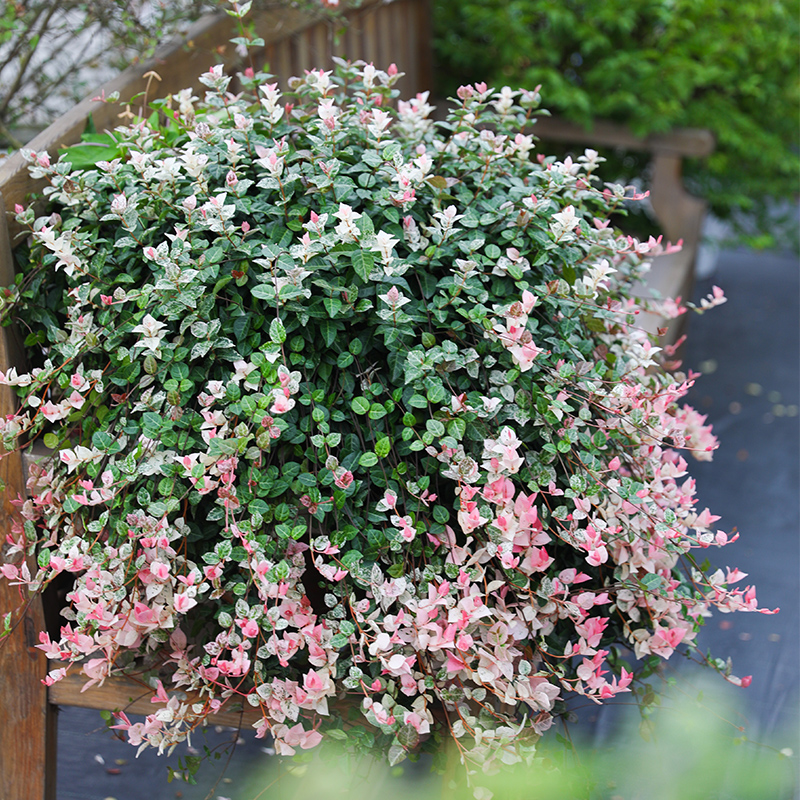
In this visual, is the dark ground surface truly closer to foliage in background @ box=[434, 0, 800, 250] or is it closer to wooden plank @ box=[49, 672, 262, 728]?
wooden plank @ box=[49, 672, 262, 728]

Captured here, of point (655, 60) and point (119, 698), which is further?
point (655, 60)

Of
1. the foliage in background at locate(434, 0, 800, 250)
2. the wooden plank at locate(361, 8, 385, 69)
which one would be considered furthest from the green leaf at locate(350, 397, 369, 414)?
the foliage in background at locate(434, 0, 800, 250)

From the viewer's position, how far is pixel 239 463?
1.17 m

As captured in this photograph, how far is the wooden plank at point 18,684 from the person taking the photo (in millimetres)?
1317

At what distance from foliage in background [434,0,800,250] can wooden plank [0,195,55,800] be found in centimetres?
245

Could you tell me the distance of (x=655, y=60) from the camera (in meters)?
3.15

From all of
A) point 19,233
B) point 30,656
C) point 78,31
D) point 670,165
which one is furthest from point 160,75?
point 670,165

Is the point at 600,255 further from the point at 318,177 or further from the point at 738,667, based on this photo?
the point at 738,667

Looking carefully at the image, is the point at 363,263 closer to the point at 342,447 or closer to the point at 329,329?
the point at 329,329

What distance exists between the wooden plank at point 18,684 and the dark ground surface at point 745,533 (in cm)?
10

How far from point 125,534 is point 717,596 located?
0.89 meters

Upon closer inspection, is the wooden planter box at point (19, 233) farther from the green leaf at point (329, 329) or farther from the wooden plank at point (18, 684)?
the green leaf at point (329, 329)

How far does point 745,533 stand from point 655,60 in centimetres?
187

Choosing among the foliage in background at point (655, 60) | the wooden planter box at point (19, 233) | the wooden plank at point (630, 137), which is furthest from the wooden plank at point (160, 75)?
the wooden plank at point (630, 137)
